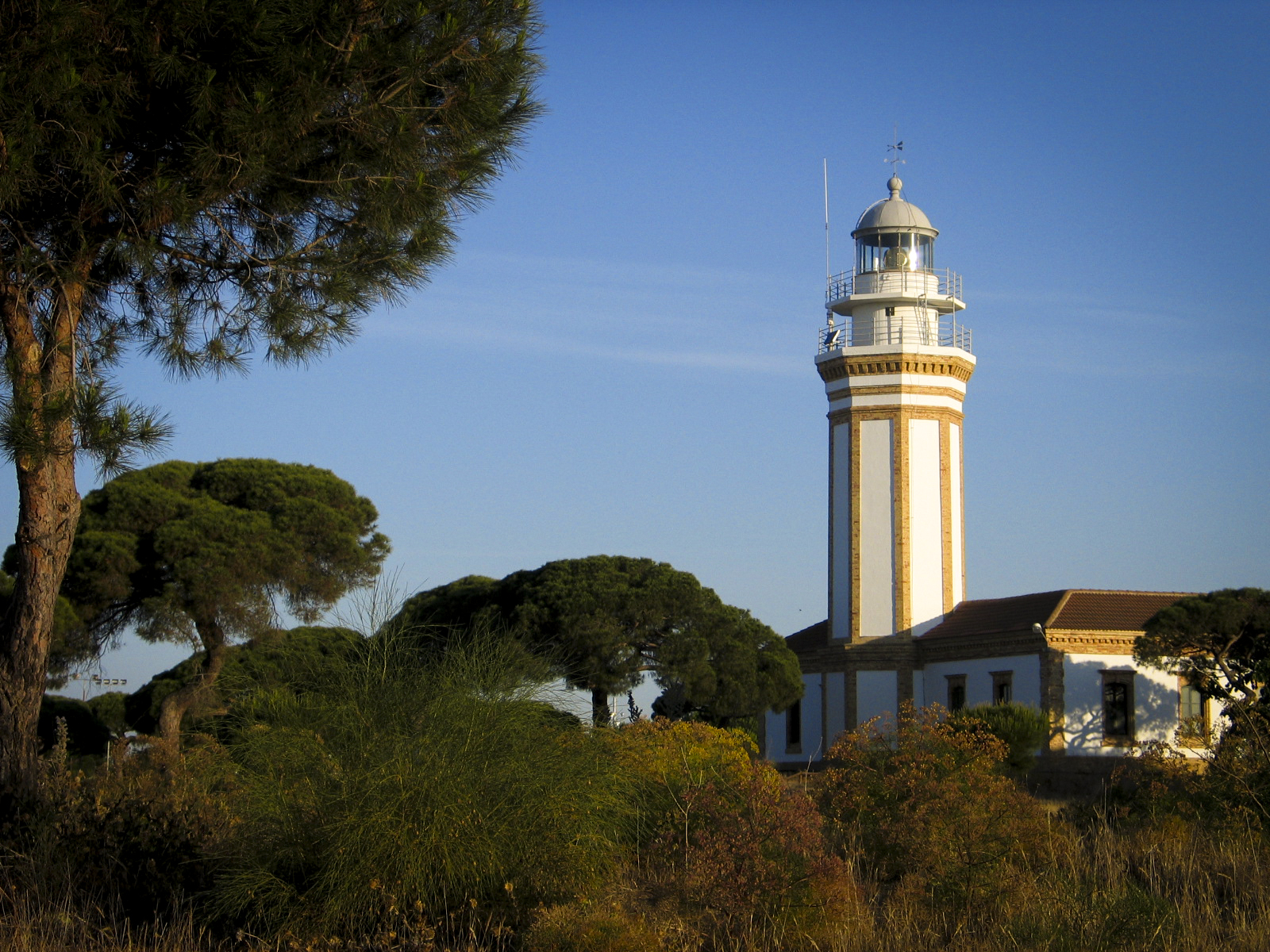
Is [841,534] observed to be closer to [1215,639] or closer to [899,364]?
[899,364]

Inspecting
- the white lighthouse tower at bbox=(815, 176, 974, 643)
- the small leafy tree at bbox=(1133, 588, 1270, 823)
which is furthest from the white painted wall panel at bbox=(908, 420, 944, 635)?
the small leafy tree at bbox=(1133, 588, 1270, 823)

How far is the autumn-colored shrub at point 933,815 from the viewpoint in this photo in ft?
25.7

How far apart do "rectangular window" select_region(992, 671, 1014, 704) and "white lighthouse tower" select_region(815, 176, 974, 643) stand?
7.98 feet

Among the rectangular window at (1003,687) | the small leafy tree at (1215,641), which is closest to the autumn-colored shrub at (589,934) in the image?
the small leafy tree at (1215,641)

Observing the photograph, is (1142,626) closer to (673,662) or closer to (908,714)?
(673,662)

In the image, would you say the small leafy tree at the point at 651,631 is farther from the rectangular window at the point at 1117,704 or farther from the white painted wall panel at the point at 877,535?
the rectangular window at the point at 1117,704

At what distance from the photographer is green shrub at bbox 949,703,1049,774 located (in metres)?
25.6

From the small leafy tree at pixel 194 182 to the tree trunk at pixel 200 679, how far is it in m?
14.5

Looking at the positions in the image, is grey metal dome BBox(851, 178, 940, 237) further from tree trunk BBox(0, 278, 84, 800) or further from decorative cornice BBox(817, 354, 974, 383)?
tree trunk BBox(0, 278, 84, 800)

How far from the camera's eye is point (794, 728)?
34.2 metres

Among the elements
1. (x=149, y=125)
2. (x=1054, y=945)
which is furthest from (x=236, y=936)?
(x=149, y=125)

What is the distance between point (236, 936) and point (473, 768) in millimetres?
1322

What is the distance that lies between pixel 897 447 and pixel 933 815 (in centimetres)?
2420

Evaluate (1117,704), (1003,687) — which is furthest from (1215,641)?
(1003,687)
